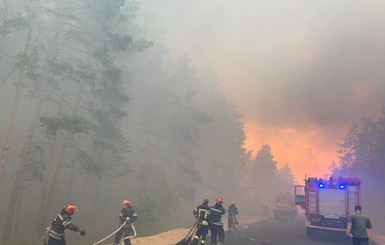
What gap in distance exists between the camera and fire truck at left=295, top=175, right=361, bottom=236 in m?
18.1

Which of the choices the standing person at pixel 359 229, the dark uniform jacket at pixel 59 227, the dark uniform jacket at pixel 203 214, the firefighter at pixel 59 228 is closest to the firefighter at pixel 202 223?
the dark uniform jacket at pixel 203 214

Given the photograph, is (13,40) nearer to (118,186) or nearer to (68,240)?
(68,240)

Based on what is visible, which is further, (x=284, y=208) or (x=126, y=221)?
(x=284, y=208)

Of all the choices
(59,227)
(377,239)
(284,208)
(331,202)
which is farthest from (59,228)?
(284,208)

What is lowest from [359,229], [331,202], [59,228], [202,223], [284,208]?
[59,228]

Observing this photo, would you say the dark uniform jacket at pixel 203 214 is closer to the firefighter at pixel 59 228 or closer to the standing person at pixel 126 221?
the standing person at pixel 126 221

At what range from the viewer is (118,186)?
1462 inches

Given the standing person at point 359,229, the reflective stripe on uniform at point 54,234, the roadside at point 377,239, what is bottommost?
the roadside at point 377,239

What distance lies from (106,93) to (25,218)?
14.9m

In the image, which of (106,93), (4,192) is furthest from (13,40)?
(4,192)

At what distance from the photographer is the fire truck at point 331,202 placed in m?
18.1

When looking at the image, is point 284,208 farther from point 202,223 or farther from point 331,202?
point 202,223

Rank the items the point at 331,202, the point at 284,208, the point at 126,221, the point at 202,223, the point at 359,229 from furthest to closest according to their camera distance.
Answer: the point at 284,208 < the point at 331,202 < the point at 202,223 < the point at 126,221 < the point at 359,229

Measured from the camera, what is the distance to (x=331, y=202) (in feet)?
60.9
